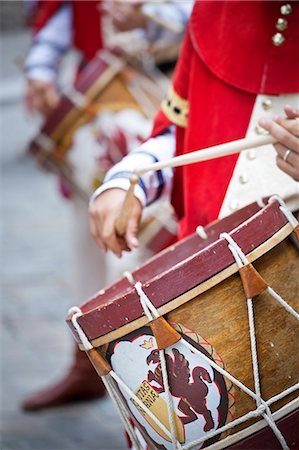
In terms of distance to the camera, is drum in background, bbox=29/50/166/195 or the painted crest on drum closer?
the painted crest on drum

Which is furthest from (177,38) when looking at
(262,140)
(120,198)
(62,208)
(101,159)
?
(62,208)

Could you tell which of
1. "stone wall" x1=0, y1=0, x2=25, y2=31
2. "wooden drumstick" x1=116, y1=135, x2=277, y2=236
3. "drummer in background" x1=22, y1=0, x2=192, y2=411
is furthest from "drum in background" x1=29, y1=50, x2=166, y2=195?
"stone wall" x1=0, y1=0, x2=25, y2=31

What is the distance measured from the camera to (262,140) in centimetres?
170

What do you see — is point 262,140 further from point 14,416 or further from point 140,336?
Answer: point 14,416

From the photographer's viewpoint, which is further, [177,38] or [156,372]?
[177,38]

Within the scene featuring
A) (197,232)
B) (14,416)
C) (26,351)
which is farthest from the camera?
(26,351)

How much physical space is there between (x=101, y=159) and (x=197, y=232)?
1.69 m

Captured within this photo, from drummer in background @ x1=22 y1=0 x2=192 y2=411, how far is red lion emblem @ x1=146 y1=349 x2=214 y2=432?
6.88ft

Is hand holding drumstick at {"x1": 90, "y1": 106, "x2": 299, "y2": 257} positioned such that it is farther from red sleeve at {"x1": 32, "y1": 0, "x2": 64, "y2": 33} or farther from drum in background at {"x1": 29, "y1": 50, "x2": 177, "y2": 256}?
red sleeve at {"x1": 32, "y1": 0, "x2": 64, "y2": 33}

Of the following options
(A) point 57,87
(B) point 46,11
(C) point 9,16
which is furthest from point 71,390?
(C) point 9,16

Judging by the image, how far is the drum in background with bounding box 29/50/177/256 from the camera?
11.2 ft

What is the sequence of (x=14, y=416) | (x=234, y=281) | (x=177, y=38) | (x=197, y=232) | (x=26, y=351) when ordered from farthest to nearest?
(x=26, y=351)
(x=14, y=416)
(x=177, y=38)
(x=197, y=232)
(x=234, y=281)

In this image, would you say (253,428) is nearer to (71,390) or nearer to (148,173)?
(148,173)

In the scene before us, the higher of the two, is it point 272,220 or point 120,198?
point 272,220
